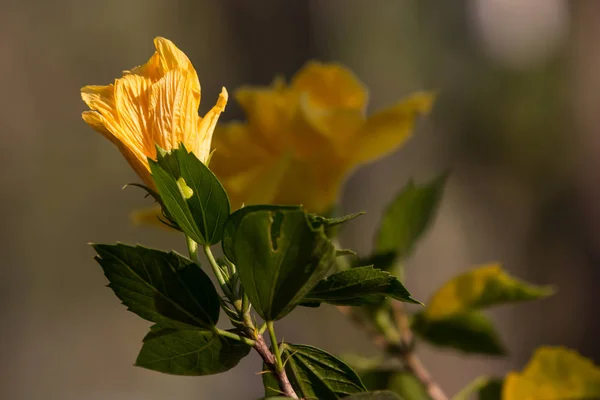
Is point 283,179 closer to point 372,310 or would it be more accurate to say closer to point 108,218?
point 372,310

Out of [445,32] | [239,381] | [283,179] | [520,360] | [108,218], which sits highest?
[445,32]

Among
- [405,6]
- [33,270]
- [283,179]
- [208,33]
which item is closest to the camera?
[283,179]

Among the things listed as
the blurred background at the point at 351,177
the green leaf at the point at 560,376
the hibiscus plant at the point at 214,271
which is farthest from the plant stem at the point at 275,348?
the blurred background at the point at 351,177

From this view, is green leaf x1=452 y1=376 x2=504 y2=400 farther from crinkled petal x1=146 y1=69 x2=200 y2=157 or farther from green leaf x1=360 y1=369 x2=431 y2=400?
crinkled petal x1=146 y1=69 x2=200 y2=157

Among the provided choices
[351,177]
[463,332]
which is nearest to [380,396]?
[463,332]

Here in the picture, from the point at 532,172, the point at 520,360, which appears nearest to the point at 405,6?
the point at 532,172

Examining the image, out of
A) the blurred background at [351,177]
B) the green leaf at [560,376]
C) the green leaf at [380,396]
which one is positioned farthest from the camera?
the blurred background at [351,177]

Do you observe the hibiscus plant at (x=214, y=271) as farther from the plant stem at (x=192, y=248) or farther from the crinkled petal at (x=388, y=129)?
the crinkled petal at (x=388, y=129)
